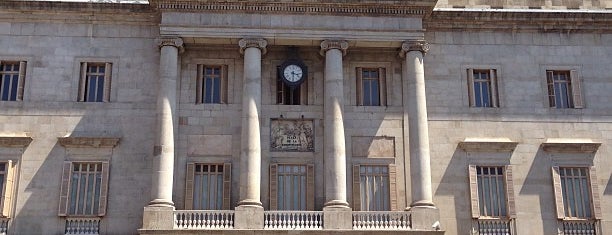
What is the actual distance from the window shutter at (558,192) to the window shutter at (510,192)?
1724 mm

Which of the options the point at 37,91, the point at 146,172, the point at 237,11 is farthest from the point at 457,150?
the point at 37,91

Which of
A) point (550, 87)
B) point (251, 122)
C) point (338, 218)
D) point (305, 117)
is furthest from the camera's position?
point (550, 87)

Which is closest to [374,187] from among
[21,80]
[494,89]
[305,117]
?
[305,117]

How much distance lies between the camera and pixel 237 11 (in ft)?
98.4

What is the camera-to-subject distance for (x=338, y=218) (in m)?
27.7

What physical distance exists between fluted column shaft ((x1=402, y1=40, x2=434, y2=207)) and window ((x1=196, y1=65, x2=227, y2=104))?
7.61 metres

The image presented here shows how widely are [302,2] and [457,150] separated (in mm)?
8782

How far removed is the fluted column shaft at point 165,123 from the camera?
27812 millimetres

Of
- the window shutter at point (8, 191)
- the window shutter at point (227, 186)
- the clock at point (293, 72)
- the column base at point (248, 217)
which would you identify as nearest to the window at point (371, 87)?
the clock at point (293, 72)

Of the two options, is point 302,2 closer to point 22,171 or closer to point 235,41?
point 235,41

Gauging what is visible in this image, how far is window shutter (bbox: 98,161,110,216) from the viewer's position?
2849 cm

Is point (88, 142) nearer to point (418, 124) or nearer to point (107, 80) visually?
point (107, 80)

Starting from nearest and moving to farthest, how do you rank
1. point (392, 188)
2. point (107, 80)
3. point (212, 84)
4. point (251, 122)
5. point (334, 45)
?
point (251, 122), point (392, 188), point (334, 45), point (107, 80), point (212, 84)

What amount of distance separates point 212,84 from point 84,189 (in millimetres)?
6667
